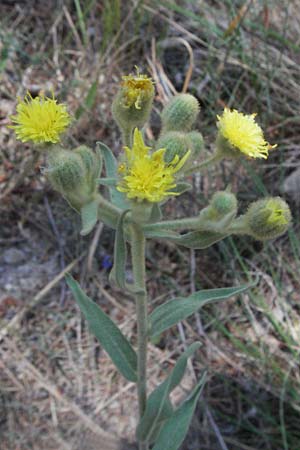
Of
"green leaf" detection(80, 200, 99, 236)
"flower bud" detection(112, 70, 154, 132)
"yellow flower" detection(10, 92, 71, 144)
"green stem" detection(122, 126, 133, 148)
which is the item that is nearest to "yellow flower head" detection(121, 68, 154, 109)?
"flower bud" detection(112, 70, 154, 132)

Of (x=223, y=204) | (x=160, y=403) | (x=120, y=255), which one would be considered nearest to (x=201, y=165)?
(x=223, y=204)

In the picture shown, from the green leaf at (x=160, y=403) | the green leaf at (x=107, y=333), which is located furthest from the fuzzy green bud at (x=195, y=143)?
the green leaf at (x=160, y=403)

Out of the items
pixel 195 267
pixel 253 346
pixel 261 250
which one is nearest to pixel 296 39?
pixel 261 250

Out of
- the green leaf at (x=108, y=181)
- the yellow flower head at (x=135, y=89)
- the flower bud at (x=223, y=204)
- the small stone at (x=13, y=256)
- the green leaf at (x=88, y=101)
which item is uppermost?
the yellow flower head at (x=135, y=89)

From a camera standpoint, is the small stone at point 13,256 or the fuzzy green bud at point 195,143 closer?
the fuzzy green bud at point 195,143

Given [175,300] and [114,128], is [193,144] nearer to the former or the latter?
[175,300]

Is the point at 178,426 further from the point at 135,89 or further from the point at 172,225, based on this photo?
the point at 135,89

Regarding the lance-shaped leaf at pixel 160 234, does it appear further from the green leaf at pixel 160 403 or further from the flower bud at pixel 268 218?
the green leaf at pixel 160 403
